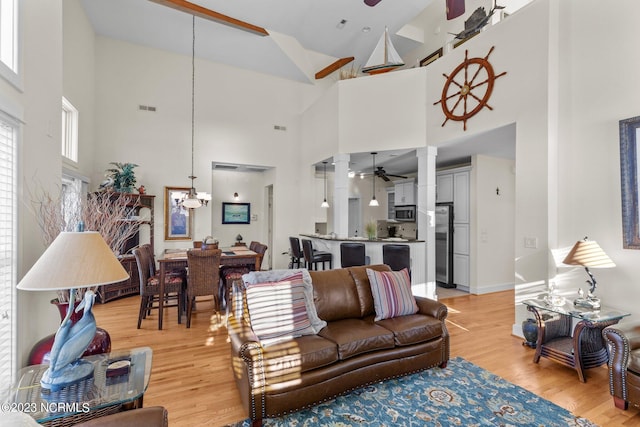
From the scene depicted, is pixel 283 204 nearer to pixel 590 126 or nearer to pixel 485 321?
pixel 485 321

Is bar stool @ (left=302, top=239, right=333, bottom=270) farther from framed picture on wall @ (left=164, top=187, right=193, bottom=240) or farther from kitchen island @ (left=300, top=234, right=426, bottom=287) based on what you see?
framed picture on wall @ (left=164, top=187, right=193, bottom=240)

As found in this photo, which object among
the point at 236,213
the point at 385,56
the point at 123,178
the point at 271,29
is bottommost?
the point at 236,213

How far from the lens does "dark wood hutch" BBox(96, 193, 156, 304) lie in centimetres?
509

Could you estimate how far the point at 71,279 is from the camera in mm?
1428

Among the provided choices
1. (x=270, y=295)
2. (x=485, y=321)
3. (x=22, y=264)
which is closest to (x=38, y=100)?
(x=22, y=264)

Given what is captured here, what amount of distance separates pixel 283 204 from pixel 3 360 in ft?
19.9

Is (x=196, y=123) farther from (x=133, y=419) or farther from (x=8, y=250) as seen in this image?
(x=133, y=419)

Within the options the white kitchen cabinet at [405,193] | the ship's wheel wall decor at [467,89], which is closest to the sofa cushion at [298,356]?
the ship's wheel wall decor at [467,89]

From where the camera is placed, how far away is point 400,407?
2264 millimetres

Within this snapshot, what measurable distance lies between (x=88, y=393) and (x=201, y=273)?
2.57 meters

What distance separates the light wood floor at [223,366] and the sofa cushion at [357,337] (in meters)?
0.87

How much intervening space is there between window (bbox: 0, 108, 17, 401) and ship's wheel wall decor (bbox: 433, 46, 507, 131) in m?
4.95

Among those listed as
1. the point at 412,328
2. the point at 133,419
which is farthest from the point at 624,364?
the point at 133,419

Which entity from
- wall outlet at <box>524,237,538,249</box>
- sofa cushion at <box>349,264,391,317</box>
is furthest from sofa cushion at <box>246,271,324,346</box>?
wall outlet at <box>524,237,538,249</box>
